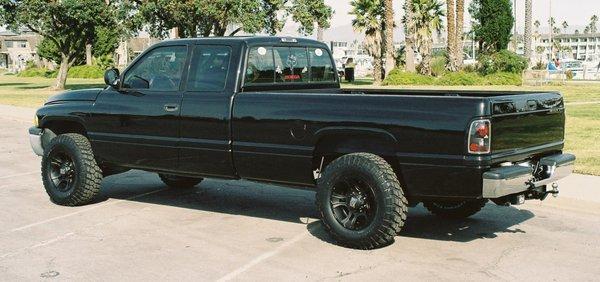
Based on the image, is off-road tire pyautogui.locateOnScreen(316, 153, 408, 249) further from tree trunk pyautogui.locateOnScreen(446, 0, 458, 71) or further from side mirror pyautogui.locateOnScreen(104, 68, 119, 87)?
tree trunk pyautogui.locateOnScreen(446, 0, 458, 71)

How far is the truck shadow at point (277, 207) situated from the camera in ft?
24.4

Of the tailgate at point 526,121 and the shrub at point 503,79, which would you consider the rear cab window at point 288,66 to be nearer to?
the tailgate at point 526,121

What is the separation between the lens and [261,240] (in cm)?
705

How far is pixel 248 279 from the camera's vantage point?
574cm

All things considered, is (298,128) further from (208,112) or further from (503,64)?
(503,64)

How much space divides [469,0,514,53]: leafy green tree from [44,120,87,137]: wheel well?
1764 inches

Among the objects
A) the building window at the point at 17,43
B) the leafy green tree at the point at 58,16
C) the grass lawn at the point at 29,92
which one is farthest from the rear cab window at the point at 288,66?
the building window at the point at 17,43

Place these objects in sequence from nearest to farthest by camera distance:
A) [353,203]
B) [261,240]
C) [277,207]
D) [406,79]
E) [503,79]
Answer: [353,203], [261,240], [277,207], [503,79], [406,79]

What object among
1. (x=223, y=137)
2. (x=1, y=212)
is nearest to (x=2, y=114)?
(x=1, y=212)

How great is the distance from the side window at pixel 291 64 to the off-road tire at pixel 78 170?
2.48 m

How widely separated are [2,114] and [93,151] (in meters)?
16.7

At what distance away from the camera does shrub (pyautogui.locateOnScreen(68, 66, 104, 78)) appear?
219 feet

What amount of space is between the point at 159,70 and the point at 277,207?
213 cm

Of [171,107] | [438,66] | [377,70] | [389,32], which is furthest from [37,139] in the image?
[438,66]
